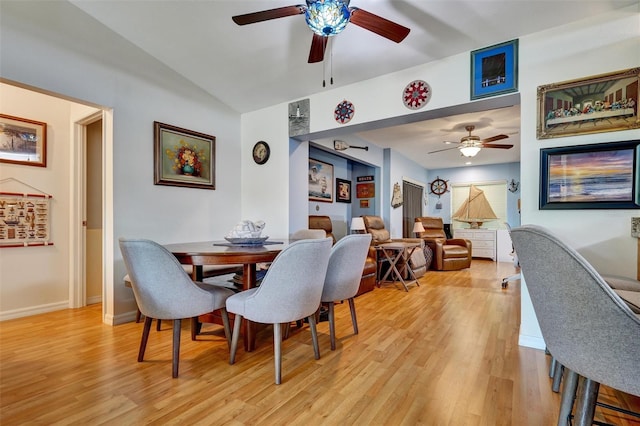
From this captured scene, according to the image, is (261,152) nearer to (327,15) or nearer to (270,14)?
(270,14)

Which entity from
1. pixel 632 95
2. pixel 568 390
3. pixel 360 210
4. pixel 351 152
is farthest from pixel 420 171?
pixel 568 390

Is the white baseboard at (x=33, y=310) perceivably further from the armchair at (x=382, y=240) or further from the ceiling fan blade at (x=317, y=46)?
the armchair at (x=382, y=240)

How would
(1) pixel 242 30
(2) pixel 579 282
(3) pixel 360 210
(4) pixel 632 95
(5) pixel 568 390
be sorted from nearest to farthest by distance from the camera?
(2) pixel 579 282, (5) pixel 568 390, (4) pixel 632 95, (1) pixel 242 30, (3) pixel 360 210

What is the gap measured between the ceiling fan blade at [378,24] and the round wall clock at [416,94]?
94 cm

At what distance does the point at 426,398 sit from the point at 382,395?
9.1 inches

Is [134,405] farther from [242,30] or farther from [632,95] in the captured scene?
[632,95]

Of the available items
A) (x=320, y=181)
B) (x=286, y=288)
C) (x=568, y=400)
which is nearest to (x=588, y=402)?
(x=568, y=400)

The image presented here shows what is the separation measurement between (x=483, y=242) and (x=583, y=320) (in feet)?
23.8

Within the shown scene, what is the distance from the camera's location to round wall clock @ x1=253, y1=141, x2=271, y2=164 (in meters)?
4.00

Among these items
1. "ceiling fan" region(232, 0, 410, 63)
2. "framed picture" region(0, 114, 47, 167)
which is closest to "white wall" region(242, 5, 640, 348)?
"ceiling fan" region(232, 0, 410, 63)

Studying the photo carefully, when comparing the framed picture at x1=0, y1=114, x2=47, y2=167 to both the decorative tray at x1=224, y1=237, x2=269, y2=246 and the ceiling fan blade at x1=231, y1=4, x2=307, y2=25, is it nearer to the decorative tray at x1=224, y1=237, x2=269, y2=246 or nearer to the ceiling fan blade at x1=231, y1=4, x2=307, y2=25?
the decorative tray at x1=224, y1=237, x2=269, y2=246

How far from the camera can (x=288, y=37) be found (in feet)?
8.96

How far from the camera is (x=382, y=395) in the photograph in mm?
1644

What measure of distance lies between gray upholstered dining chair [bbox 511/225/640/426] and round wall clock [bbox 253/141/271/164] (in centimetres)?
334
